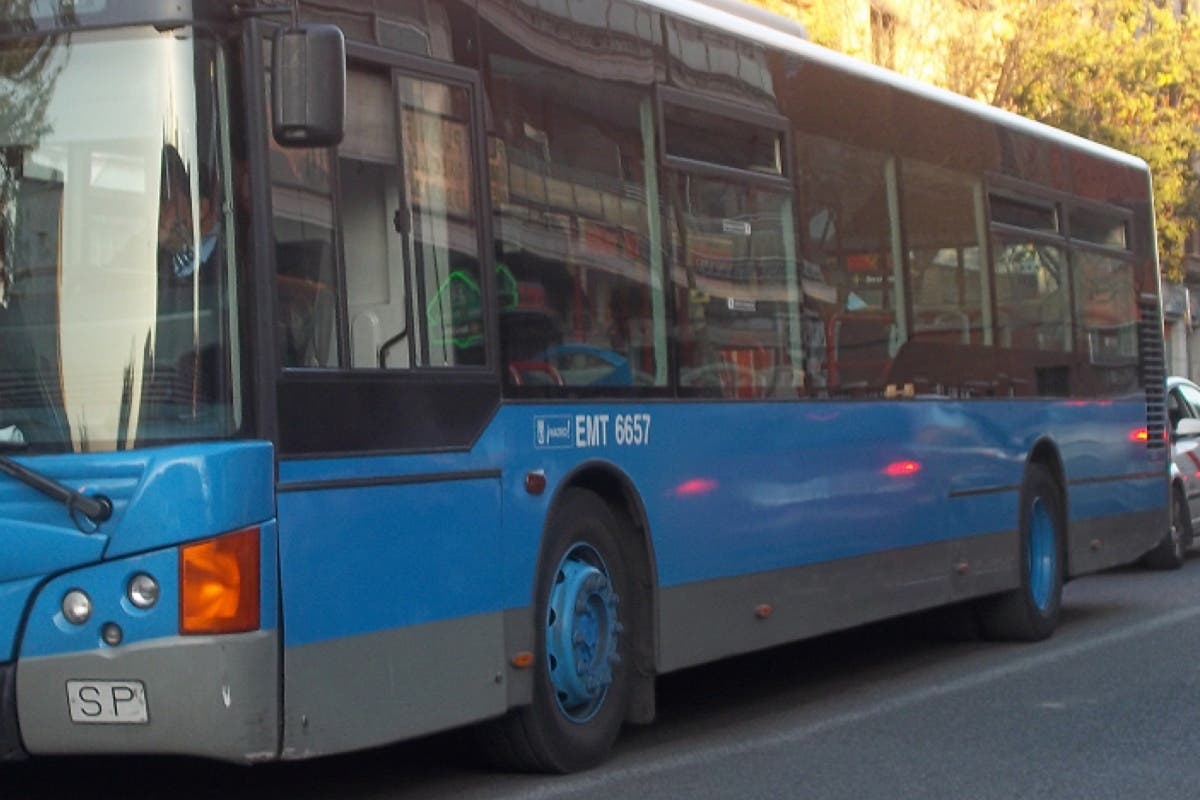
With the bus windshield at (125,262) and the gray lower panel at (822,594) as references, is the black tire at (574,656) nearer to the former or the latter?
the gray lower panel at (822,594)

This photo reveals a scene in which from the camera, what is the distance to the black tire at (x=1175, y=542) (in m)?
19.2

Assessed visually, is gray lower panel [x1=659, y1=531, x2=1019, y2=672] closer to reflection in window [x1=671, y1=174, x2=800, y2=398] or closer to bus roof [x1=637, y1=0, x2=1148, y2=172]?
reflection in window [x1=671, y1=174, x2=800, y2=398]

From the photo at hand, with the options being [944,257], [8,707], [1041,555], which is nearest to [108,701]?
[8,707]

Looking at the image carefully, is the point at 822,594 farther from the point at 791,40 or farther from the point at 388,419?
the point at 388,419

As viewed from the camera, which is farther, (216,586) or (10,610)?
(10,610)

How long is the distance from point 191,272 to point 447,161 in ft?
4.42

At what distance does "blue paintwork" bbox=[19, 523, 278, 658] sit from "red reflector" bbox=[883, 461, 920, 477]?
5182 millimetres

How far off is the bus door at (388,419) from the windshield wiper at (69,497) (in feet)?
1.74

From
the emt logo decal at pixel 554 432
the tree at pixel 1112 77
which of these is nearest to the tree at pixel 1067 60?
the tree at pixel 1112 77

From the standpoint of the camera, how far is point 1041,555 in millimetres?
13953

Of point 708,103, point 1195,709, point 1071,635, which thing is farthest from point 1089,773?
point 1071,635

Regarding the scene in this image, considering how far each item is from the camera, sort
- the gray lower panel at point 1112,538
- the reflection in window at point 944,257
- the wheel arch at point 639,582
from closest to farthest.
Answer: the wheel arch at point 639,582 < the reflection in window at point 944,257 < the gray lower panel at point 1112,538

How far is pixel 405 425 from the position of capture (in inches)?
296

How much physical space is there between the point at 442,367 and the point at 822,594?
135 inches
